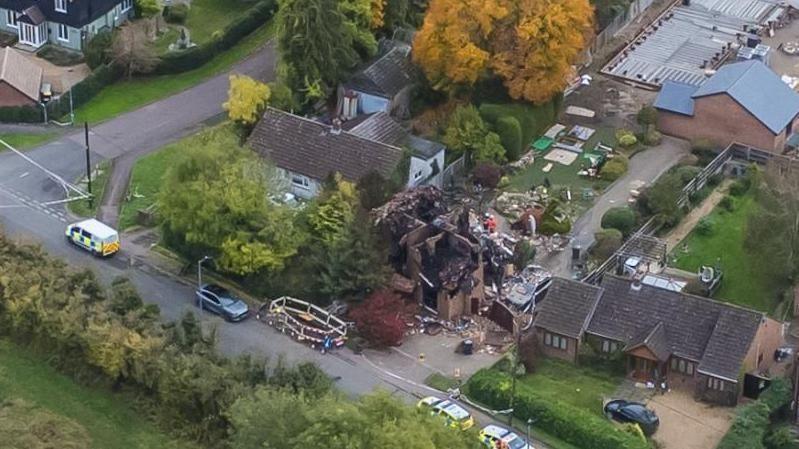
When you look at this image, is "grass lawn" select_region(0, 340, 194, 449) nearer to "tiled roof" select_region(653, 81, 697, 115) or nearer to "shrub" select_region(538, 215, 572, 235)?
"shrub" select_region(538, 215, 572, 235)

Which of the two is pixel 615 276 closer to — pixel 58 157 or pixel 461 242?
pixel 461 242

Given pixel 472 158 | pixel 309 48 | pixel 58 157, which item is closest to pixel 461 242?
pixel 472 158

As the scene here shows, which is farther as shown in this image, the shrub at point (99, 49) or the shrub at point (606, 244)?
the shrub at point (99, 49)

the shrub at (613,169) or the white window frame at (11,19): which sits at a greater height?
the shrub at (613,169)

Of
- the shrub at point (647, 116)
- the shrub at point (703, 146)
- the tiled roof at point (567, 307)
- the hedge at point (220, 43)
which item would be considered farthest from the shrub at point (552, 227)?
the hedge at point (220, 43)

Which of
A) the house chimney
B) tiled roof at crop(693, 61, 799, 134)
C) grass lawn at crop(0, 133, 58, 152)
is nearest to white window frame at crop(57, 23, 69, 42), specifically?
grass lawn at crop(0, 133, 58, 152)

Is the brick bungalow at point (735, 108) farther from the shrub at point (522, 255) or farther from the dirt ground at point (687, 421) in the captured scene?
the dirt ground at point (687, 421)
